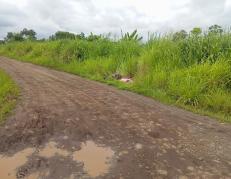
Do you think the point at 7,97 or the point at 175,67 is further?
the point at 175,67

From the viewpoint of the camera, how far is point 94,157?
371cm

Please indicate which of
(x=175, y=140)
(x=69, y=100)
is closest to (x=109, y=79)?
(x=69, y=100)

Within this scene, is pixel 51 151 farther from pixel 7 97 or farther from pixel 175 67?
pixel 175 67

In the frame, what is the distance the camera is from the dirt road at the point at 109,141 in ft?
11.0

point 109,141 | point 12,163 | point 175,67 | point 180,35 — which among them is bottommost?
point 12,163

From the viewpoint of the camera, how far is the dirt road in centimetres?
334

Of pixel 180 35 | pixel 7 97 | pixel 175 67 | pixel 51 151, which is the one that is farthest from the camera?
pixel 180 35

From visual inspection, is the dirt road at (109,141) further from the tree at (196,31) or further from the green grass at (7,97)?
the tree at (196,31)

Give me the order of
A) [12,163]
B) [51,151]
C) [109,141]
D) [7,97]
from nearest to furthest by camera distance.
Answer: [12,163] < [51,151] < [109,141] < [7,97]

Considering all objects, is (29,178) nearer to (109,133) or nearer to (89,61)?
(109,133)

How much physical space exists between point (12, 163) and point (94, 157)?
0.96m

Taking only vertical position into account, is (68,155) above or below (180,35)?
below

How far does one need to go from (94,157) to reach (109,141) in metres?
0.49

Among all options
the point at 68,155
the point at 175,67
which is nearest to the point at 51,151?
the point at 68,155
